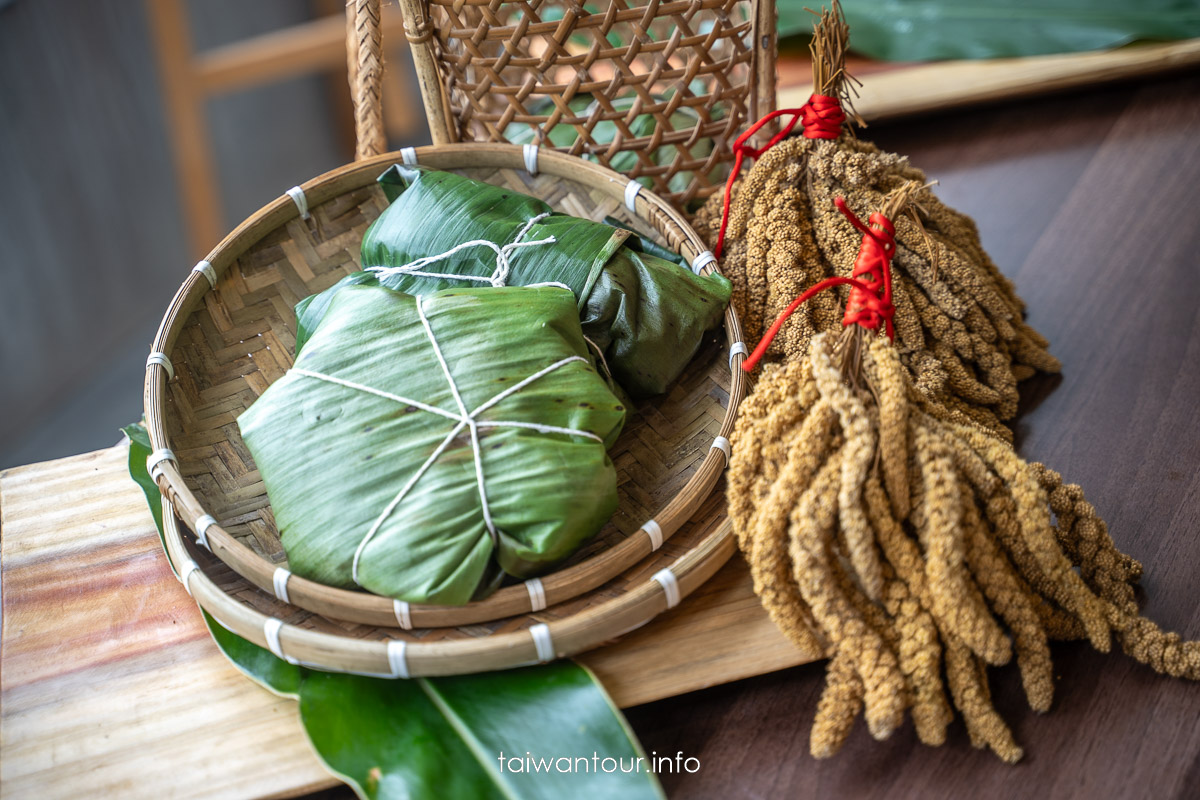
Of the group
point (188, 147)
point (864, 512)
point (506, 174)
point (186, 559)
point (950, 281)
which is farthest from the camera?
point (188, 147)

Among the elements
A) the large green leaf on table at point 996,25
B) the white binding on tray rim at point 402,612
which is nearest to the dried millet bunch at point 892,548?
the white binding on tray rim at point 402,612

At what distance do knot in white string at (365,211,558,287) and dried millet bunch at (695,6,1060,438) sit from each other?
255mm

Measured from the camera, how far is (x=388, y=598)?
92cm

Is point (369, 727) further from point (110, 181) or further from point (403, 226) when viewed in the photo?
point (110, 181)

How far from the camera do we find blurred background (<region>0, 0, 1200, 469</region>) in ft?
6.03

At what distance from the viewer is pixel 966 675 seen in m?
0.84

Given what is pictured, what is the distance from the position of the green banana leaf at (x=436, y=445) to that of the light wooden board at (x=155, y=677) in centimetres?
15

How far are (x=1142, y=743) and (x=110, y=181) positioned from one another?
305 cm

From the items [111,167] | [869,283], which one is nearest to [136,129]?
[111,167]

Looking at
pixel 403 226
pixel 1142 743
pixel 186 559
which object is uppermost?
pixel 403 226

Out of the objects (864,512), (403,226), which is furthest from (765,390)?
(403,226)

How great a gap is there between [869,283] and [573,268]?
37 cm

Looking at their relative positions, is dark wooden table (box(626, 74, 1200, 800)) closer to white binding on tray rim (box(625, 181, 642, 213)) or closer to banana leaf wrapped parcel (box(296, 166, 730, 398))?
banana leaf wrapped parcel (box(296, 166, 730, 398))

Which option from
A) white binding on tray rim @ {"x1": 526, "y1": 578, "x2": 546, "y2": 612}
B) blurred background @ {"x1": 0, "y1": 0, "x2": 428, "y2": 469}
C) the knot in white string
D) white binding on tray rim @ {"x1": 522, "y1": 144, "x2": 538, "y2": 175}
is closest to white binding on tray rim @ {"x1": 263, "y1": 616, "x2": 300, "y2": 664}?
white binding on tray rim @ {"x1": 526, "y1": 578, "x2": 546, "y2": 612}
